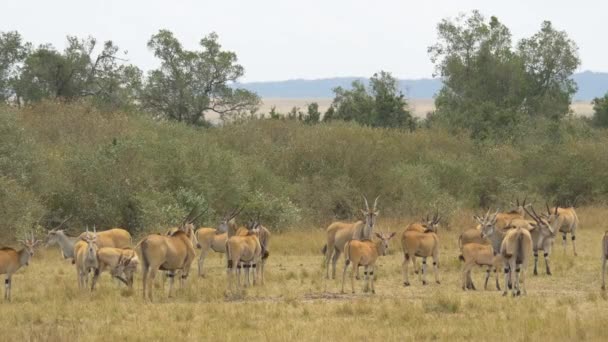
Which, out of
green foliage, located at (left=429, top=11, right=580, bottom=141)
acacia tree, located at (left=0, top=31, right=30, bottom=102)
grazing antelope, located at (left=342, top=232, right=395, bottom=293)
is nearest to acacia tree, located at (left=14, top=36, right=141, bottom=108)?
acacia tree, located at (left=0, top=31, right=30, bottom=102)

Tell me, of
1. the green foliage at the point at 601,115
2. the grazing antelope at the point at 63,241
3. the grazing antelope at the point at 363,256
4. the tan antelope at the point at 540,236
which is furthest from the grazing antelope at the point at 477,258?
the green foliage at the point at 601,115

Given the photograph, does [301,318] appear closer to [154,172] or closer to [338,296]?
[338,296]

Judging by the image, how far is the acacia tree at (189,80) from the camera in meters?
62.6

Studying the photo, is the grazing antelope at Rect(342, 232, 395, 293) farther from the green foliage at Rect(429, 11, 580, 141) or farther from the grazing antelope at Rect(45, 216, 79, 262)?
the green foliage at Rect(429, 11, 580, 141)

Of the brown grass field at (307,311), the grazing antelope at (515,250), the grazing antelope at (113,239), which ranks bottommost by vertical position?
the brown grass field at (307,311)

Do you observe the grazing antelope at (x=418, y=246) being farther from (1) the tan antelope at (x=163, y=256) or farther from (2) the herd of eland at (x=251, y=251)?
(1) the tan antelope at (x=163, y=256)

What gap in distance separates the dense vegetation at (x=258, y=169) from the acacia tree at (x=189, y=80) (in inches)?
234

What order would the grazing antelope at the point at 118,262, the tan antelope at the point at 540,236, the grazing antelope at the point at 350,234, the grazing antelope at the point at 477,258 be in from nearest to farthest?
the grazing antelope at the point at 118,262 < the grazing antelope at the point at 477,258 < the grazing antelope at the point at 350,234 < the tan antelope at the point at 540,236

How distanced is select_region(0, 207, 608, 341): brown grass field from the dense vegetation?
773 cm

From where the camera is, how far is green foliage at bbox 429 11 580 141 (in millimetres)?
72938

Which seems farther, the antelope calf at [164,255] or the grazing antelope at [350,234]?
the grazing antelope at [350,234]

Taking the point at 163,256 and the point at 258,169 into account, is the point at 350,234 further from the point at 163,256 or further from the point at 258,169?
the point at 258,169

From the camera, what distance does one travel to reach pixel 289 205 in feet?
127

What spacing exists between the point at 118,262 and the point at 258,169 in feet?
69.2
